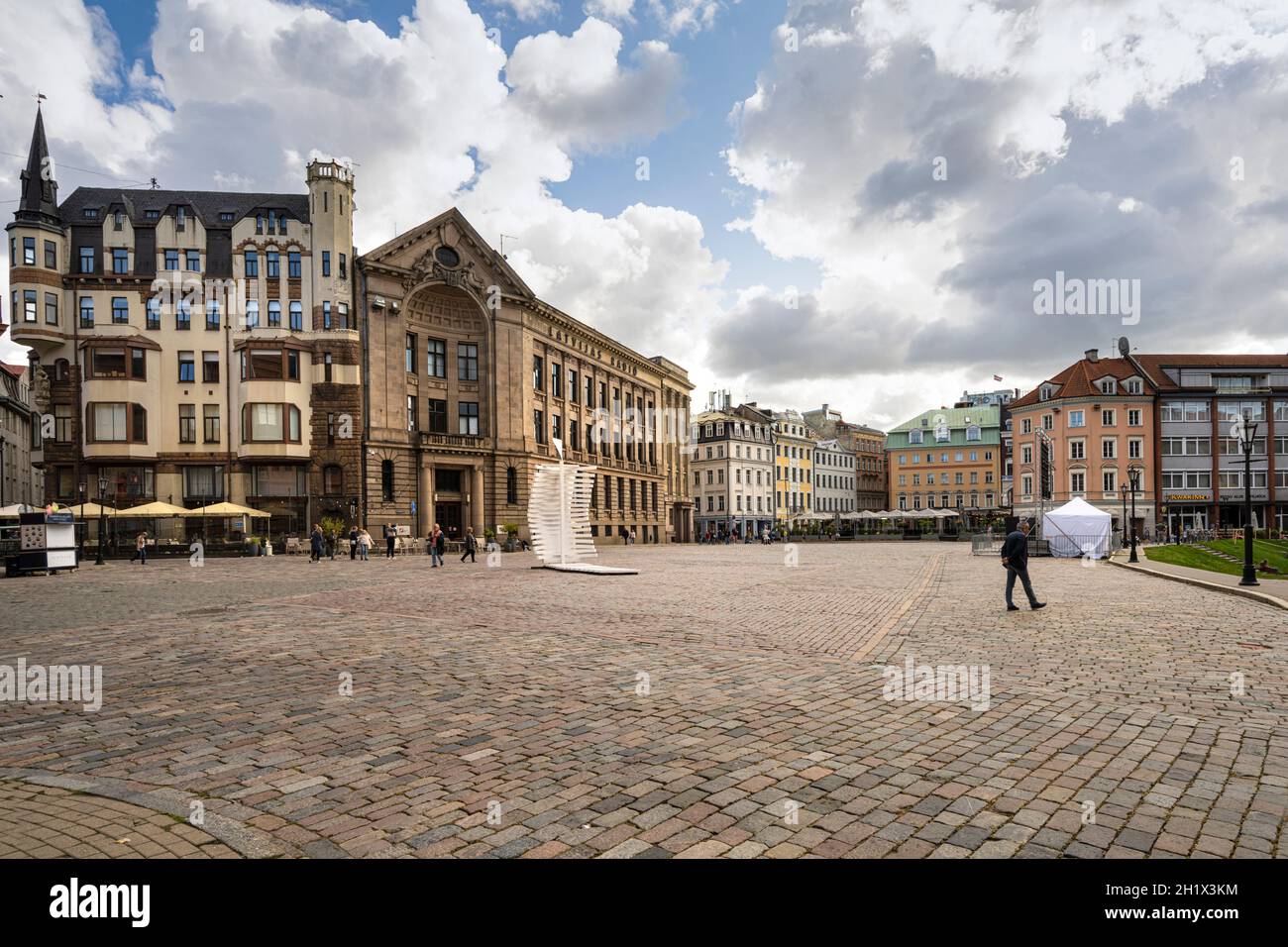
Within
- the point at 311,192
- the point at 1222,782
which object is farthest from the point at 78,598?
the point at 311,192

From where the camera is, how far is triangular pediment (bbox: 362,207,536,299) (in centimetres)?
5338

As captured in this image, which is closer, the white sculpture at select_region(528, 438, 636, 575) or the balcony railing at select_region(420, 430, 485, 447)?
the white sculpture at select_region(528, 438, 636, 575)

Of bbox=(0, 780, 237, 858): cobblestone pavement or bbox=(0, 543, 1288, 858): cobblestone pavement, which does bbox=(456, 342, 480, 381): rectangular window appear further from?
bbox=(0, 780, 237, 858): cobblestone pavement

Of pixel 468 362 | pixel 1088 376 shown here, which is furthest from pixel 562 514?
pixel 1088 376

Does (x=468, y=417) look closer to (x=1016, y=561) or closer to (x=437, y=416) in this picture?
(x=437, y=416)

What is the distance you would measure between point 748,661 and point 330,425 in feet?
153

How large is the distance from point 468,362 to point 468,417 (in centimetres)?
424

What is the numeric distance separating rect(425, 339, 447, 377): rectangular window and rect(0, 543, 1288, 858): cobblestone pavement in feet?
148

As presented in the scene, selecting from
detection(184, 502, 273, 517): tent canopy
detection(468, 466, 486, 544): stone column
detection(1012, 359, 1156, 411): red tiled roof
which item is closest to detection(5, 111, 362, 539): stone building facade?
detection(184, 502, 273, 517): tent canopy

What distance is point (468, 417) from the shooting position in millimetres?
58469

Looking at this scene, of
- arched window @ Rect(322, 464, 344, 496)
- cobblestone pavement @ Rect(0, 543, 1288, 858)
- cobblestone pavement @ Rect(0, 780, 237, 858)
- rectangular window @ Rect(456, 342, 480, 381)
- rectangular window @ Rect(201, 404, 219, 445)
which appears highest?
rectangular window @ Rect(456, 342, 480, 381)

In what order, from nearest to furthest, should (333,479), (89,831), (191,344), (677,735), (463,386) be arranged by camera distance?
(89,831) → (677,735) → (191,344) → (333,479) → (463,386)
